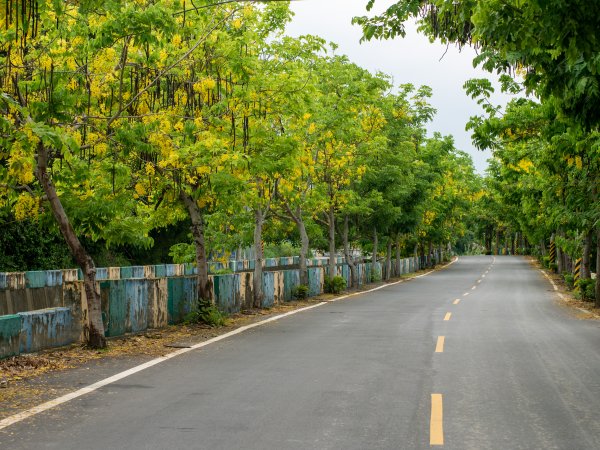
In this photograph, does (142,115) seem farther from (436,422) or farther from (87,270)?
(436,422)

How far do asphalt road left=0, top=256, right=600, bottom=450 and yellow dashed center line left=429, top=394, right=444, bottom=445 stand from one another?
14 millimetres

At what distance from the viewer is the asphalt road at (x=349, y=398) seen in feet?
22.2

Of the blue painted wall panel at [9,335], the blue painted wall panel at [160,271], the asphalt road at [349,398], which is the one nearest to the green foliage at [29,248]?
the blue painted wall panel at [160,271]

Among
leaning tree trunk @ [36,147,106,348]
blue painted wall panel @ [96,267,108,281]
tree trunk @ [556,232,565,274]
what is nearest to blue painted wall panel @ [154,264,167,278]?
blue painted wall panel @ [96,267,108,281]

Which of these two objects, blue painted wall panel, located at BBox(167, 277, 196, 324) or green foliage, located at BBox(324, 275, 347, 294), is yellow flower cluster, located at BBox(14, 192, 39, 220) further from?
green foliage, located at BBox(324, 275, 347, 294)

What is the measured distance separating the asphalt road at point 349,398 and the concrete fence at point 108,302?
253 cm

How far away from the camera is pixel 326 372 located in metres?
10.5

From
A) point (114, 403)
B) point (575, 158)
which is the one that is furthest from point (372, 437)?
point (575, 158)

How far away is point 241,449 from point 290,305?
63.5 ft

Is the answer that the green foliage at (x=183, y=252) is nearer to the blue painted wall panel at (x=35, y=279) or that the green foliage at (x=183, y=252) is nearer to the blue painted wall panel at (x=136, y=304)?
the blue painted wall panel at (x=35, y=279)

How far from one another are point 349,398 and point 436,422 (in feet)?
4.89

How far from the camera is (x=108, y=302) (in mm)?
14781

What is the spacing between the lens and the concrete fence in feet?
41.0

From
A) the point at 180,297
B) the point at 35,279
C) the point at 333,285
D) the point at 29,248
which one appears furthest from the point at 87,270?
the point at 333,285
